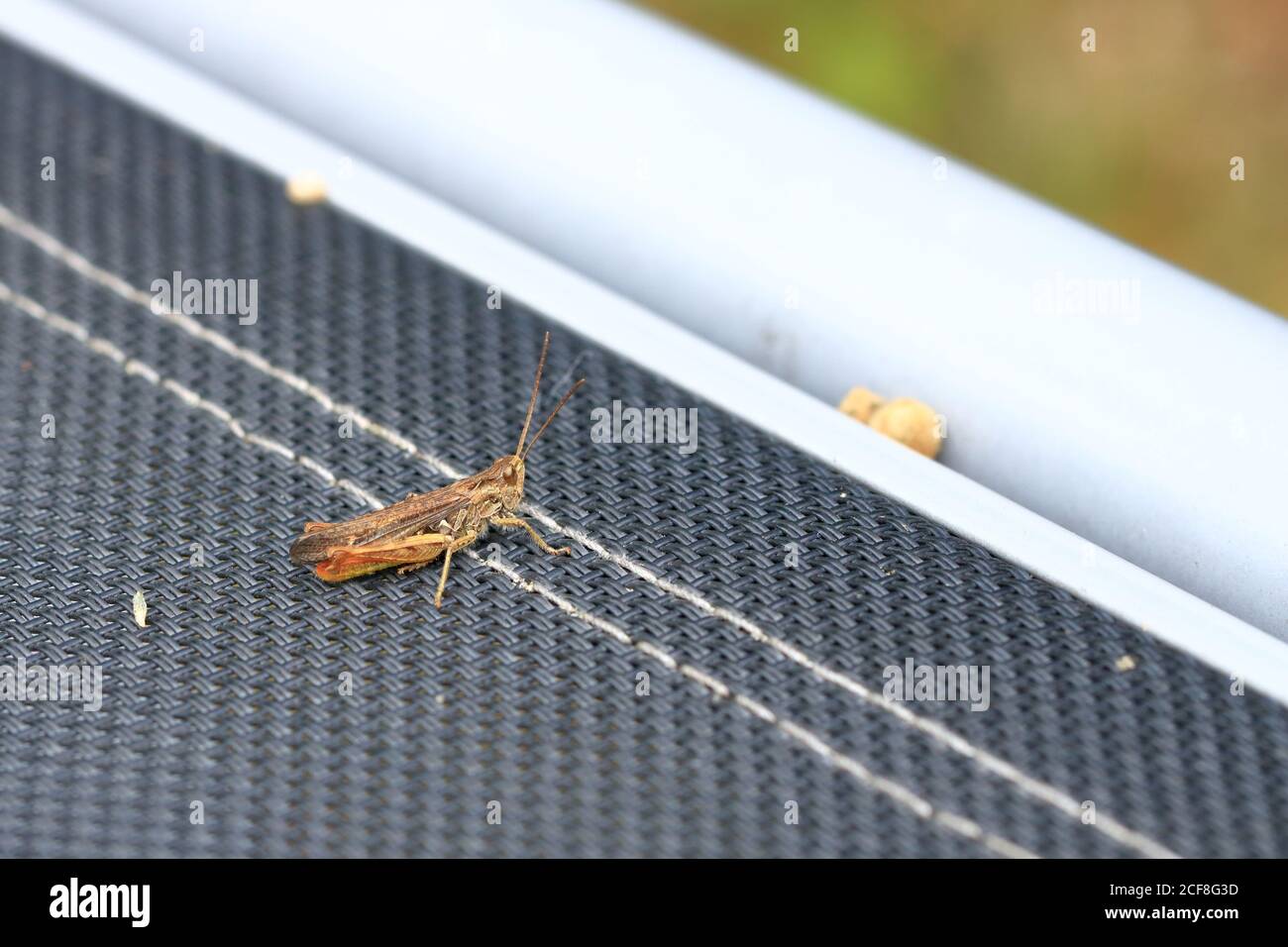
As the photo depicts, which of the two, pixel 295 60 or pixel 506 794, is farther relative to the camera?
pixel 295 60

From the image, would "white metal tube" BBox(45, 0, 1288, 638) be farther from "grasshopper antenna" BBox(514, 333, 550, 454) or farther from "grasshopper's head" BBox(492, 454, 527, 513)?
"grasshopper's head" BBox(492, 454, 527, 513)

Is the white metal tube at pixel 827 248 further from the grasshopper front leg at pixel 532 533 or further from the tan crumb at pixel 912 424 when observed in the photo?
the grasshopper front leg at pixel 532 533

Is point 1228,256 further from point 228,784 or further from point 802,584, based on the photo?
point 228,784

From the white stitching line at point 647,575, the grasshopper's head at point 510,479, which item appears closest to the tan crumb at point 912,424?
the white stitching line at point 647,575

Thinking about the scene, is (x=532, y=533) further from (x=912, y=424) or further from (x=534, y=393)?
(x=912, y=424)
